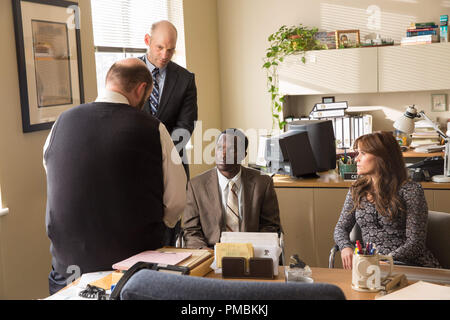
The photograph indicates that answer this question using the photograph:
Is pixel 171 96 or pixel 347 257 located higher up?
pixel 171 96

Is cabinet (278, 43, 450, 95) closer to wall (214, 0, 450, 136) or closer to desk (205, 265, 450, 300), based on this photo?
wall (214, 0, 450, 136)

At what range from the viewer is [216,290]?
3.52 ft

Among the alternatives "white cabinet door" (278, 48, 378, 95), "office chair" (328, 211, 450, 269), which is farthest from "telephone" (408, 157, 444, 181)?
"white cabinet door" (278, 48, 378, 95)

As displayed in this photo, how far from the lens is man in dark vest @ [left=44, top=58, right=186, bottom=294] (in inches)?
77.4

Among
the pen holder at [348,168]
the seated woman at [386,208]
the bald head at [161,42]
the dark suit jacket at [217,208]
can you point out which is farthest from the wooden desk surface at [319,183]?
the bald head at [161,42]

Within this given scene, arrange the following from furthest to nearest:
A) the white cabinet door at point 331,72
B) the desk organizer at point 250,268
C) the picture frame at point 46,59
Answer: the white cabinet door at point 331,72
the picture frame at point 46,59
the desk organizer at point 250,268

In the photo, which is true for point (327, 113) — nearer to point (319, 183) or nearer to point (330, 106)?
point (330, 106)

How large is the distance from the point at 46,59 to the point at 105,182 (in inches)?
66.7

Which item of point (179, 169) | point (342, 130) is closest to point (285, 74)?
point (342, 130)

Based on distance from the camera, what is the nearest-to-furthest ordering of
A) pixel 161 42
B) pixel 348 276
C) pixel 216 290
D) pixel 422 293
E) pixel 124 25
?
pixel 216 290 → pixel 422 293 → pixel 348 276 → pixel 161 42 → pixel 124 25

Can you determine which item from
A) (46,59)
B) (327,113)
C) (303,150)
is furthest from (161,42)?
(327,113)

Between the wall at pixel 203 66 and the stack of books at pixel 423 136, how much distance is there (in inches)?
84.8

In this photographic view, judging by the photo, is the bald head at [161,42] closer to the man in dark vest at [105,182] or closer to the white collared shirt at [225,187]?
the white collared shirt at [225,187]

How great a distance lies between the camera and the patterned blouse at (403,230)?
2639mm
